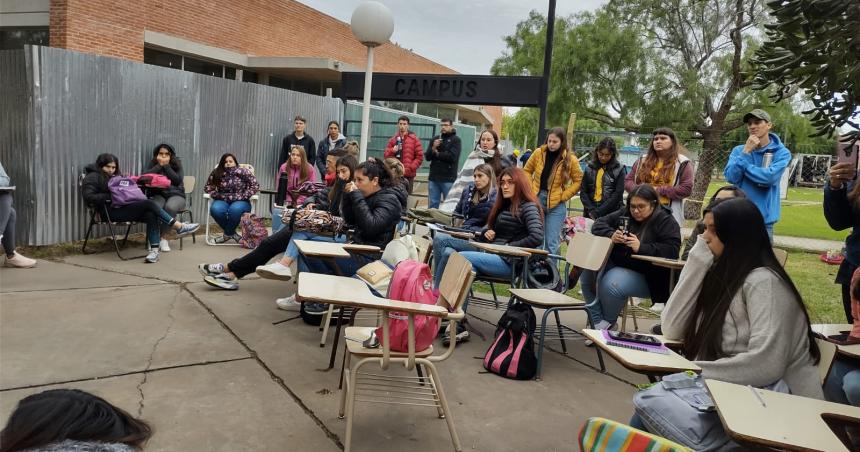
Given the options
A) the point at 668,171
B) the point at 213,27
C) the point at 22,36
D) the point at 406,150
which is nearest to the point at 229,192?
the point at 406,150

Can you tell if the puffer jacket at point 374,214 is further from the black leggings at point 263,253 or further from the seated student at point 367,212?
the black leggings at point 263,253

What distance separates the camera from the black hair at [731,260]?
238 centimetres

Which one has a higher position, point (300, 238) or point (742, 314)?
point (742, 314)

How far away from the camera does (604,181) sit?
6.74m

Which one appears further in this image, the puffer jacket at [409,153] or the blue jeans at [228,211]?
the puffer jacket at [409,153]

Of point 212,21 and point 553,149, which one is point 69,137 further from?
point 212,21

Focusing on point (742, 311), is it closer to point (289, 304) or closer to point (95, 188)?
point (289, 304)

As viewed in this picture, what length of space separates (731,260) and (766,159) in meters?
3.28

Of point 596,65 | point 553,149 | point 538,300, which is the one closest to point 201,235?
point 553,149

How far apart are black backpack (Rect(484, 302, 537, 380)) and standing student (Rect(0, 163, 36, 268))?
186 inches

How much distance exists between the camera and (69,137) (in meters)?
6.72

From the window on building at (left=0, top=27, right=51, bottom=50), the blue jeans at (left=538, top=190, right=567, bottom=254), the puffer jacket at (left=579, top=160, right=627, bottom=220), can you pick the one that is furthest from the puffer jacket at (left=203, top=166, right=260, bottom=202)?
the window on building at (left=0, top=27, right=51, bottom=50)

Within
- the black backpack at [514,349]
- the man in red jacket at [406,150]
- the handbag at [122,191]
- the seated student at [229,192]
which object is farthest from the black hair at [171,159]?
the black backpack at [514,349]

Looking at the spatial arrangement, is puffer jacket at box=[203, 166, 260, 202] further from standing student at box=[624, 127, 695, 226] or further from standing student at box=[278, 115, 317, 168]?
standing student at box=[624, 127, 695, 226]
